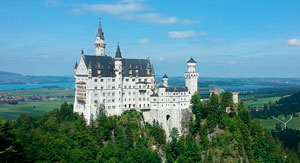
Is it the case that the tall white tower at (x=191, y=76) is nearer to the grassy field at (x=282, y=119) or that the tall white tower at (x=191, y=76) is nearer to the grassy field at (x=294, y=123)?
the grassy field at (x=282, y=119)

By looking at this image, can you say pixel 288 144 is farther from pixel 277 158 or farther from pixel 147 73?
pixel 147 73

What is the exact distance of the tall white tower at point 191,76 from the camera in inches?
3329

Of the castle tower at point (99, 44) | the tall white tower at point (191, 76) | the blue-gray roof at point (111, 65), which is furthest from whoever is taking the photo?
the castle tower at point (99, 44)

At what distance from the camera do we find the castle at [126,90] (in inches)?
2970

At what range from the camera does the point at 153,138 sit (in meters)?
76.2

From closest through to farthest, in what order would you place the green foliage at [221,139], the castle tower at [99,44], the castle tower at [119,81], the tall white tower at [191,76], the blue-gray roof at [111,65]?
the green foliage at [221,139] < the blue-gray roof at [111,65] < the castle tower at [119,81] < the tall white tower at [191,76] < the castle tower at [99,44]

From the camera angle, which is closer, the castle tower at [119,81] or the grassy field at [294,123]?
the castle tower at [119,81]

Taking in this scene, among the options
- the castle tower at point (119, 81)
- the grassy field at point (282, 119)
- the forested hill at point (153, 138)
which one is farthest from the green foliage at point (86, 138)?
the grassy field at point (282, 119)

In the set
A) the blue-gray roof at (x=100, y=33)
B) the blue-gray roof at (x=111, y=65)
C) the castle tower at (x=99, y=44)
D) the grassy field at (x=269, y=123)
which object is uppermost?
the blue-gray roof at (x=100, y=33)

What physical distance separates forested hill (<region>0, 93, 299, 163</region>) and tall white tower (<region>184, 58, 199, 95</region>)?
322cm

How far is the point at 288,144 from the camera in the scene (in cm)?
11256

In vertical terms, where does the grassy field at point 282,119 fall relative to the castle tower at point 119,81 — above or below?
below

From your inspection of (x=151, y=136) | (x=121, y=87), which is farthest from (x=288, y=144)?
(x=121, y=87)

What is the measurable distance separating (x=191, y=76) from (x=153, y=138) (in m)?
19.6
